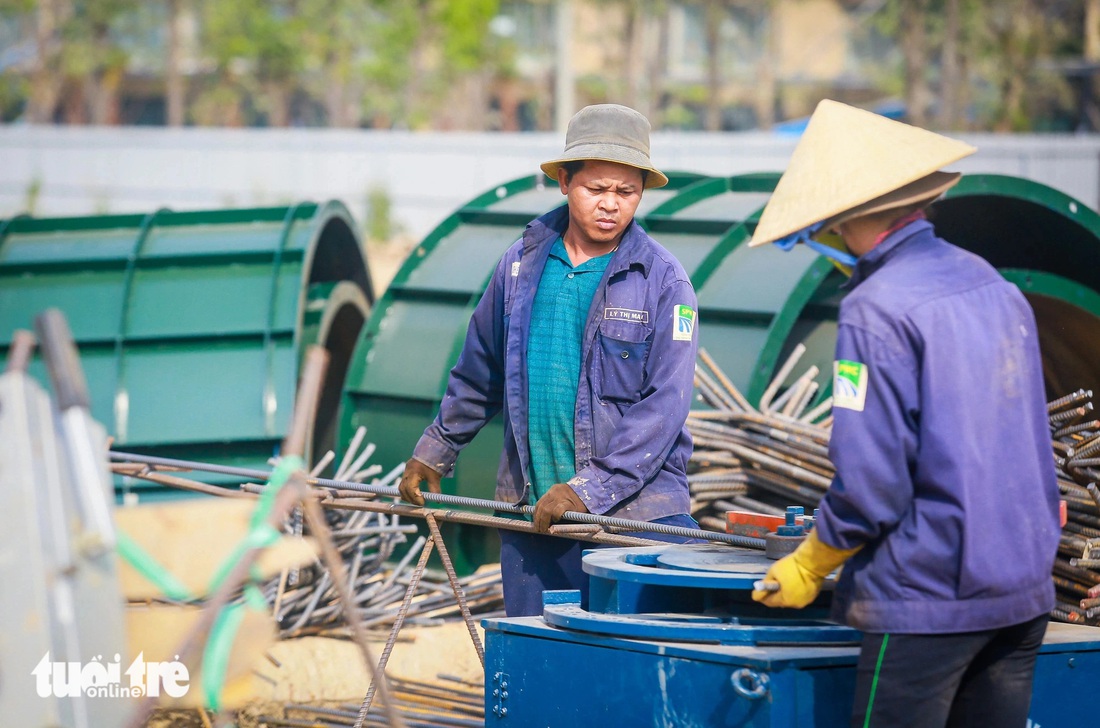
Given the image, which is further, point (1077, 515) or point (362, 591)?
point (362, 591)

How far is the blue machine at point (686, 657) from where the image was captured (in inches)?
135

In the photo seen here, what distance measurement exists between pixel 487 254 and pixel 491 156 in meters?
14.0

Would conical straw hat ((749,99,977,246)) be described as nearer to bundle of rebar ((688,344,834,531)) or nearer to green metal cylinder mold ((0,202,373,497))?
bundle of rebar ((688,344,834,531))

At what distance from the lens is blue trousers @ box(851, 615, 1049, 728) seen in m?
3.15

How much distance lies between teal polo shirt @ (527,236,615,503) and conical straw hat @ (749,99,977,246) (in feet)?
3.93

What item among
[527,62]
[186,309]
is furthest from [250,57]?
[186,309]

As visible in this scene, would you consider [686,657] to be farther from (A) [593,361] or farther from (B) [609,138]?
(B) [609,138]

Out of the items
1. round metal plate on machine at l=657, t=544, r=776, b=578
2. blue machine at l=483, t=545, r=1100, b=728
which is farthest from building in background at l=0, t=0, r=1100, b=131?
blue machine at l=483, t=545, r=1100, b=728

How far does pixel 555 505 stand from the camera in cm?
436

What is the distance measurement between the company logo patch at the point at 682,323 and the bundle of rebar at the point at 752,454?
1807 mm

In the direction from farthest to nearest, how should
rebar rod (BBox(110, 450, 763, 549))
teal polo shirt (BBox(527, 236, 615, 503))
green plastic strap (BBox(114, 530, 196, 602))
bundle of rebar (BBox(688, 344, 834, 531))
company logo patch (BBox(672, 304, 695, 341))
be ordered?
1. bundle of rebar (BBox(688, 344, 834, 531))
2. teal polo shirt (BBox(527, 236, 615, 503))
3. company logo patch (BBox(672, 304, 695, 341))
4. rebar rod (BBox(110, 450, 763, 549))
5. green plastic strap (BBox(114, 530, 196, 602))

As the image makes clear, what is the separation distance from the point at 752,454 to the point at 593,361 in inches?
79.0

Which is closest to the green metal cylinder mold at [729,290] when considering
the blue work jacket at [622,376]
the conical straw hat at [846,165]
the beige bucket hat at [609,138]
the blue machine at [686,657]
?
the blue work jacket at [622,376]

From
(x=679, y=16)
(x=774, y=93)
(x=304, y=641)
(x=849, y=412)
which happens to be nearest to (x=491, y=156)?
(x=304, y=641)
